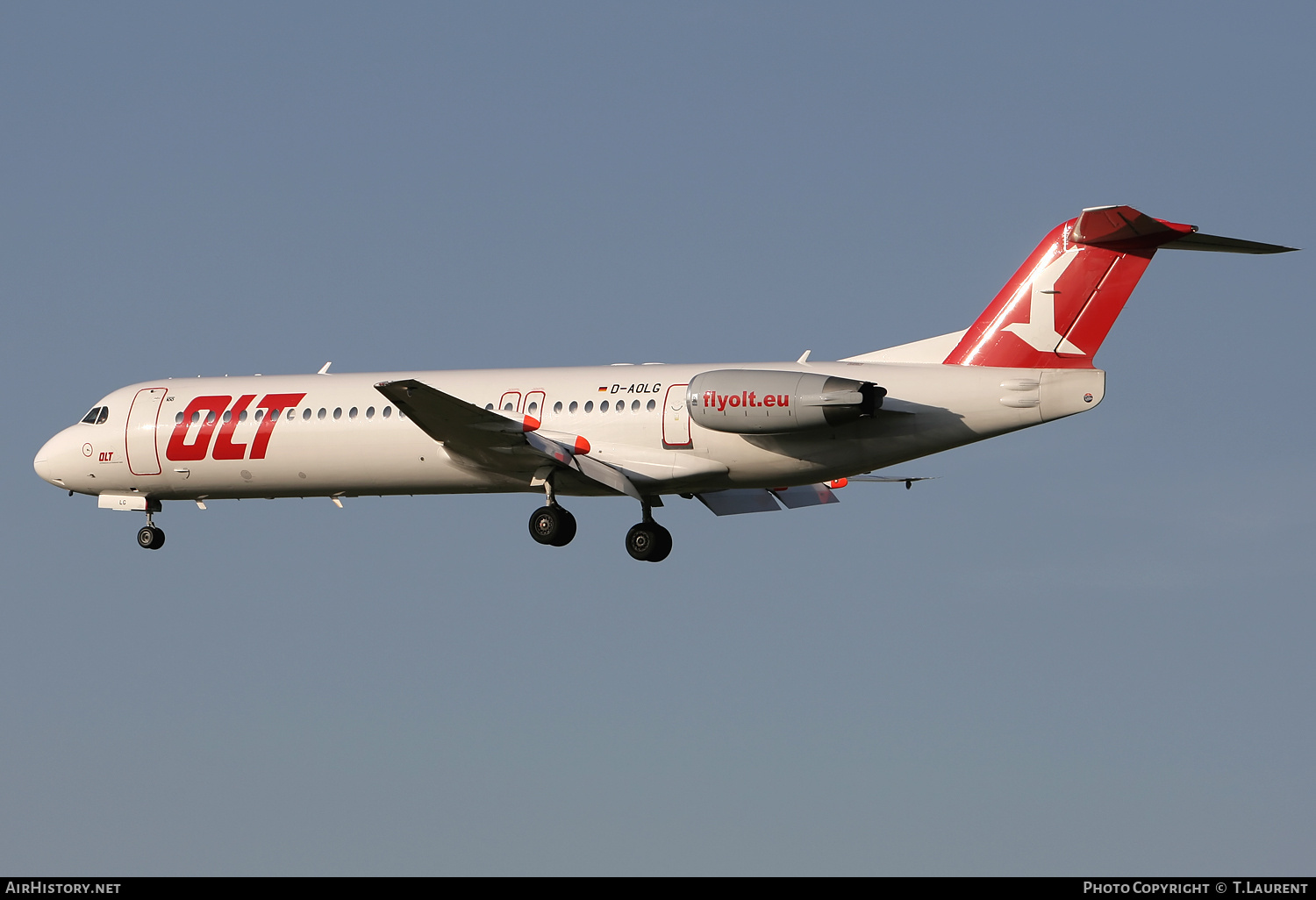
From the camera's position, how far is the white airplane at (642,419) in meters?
27.9

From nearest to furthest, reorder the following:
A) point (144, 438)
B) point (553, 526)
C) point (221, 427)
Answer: point (553, 526)
point (221, 427)
point (144, 438)

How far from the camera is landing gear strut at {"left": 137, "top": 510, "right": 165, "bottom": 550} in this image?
115 feet

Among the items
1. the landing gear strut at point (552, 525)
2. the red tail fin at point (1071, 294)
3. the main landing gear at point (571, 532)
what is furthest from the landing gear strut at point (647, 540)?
the red tail fin at point (1071, 294)

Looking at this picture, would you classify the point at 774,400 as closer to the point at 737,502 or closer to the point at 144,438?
the point at 737,502

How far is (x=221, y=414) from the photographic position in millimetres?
33281

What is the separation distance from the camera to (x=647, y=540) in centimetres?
3158

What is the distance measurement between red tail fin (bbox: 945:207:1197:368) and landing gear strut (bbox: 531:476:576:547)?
736 cm

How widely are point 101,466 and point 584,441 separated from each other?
10398mm

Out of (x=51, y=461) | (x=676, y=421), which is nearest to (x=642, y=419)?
(x=676, y=421)

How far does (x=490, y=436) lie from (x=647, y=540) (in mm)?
3626

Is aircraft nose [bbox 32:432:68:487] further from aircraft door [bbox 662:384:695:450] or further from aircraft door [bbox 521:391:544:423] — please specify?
aircraft door [bbox 662:384:695:450]

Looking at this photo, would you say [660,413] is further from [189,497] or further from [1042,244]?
[189,497]
